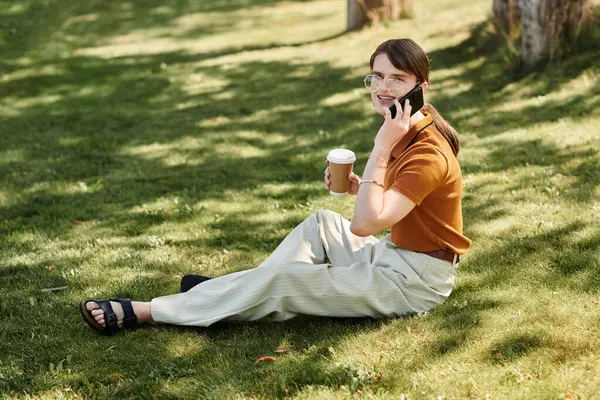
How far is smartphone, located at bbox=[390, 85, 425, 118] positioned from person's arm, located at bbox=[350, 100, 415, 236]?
37 mm

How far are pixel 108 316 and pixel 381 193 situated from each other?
2002 mm

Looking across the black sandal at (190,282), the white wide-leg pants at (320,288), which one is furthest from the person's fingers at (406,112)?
the black sandal at (190,282)

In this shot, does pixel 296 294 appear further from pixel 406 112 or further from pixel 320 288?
pixel 406 112

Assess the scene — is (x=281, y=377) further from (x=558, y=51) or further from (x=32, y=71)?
(x=32, y=71)

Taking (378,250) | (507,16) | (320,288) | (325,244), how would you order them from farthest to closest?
(507,16), (325,244), (378,250), (320,288)

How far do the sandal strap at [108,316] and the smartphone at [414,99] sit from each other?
2245 mm

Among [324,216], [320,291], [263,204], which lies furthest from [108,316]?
[263,204]

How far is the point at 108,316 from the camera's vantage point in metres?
4.64

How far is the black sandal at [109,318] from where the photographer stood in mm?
4633

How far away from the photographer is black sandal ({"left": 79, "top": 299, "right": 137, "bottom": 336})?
15.2 feet

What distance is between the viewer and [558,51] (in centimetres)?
1087

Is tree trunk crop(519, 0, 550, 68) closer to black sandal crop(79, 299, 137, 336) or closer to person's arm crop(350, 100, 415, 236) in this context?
person's arm crop(350, 100, 415, 236)

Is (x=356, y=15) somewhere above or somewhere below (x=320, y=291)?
below

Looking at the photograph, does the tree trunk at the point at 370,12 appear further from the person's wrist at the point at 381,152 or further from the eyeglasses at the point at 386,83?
the person's wrist at the point at 381,152
